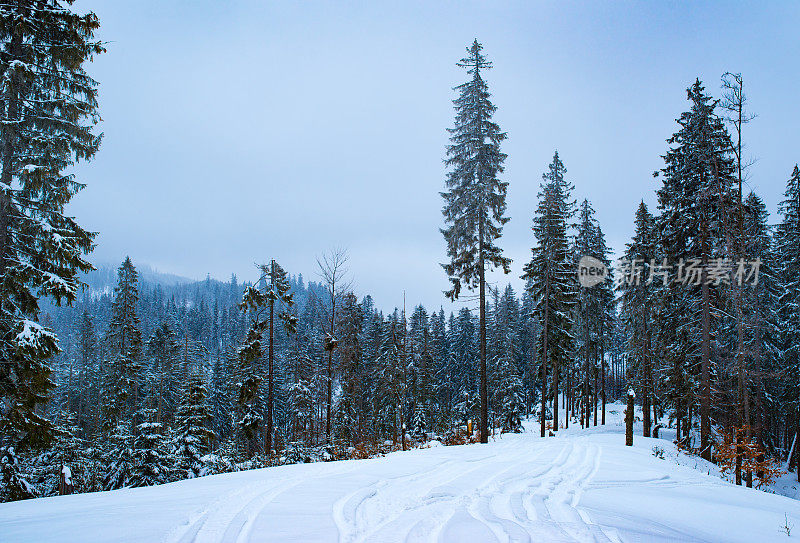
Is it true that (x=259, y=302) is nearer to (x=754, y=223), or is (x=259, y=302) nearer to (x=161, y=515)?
(x=161, y=515)

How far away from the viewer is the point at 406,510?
5.26 metres

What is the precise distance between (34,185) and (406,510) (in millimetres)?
12046

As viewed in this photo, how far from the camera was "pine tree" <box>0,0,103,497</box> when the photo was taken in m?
10.4

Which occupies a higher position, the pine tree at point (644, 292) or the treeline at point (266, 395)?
the pine tree at point (644, 292)

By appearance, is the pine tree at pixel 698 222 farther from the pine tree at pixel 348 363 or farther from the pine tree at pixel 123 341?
the pine tree at pixel 123 341

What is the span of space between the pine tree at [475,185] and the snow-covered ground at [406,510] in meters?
12.7

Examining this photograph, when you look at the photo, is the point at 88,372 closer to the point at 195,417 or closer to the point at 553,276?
the point at 195,417

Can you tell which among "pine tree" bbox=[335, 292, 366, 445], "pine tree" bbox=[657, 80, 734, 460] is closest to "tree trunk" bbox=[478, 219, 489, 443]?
"pine tree" bbox=[335, 292, 366, 445]

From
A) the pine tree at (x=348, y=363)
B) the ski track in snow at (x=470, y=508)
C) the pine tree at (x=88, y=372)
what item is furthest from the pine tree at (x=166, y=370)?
the ski track in snow at (x=470, y=508)

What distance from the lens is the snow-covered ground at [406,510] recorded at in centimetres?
433

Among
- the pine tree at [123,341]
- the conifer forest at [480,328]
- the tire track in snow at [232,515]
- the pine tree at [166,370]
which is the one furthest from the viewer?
the pine tree at [166,370]

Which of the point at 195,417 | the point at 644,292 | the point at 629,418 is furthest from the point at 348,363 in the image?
the point at 644,292

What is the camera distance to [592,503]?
591 centimetres

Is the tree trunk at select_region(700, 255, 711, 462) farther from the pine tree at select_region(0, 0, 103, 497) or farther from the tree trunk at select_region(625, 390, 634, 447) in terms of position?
the pine tree at select_region(0, 0, 103, 497)
